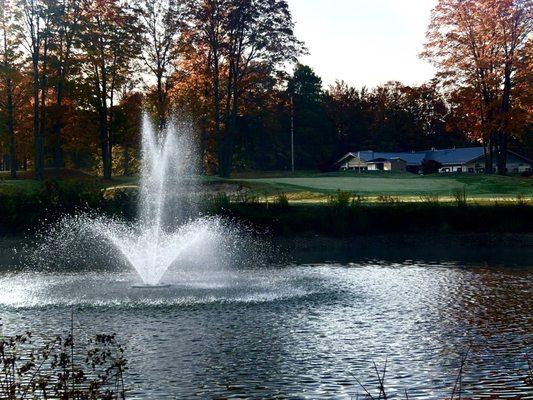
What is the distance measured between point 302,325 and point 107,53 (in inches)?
2151

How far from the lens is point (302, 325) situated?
1717 cm

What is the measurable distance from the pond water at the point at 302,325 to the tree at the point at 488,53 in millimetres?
43218

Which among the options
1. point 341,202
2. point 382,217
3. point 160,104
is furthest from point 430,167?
point 341,202

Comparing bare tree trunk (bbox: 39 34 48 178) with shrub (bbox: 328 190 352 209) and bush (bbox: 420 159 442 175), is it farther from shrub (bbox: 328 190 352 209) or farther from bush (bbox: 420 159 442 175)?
bush (bbox: 420 159 442 175)

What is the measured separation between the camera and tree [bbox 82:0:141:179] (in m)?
65.6

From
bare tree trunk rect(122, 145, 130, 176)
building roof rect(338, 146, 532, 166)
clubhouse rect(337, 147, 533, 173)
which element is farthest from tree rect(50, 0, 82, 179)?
building roof rect(338, 146, 532, 166)

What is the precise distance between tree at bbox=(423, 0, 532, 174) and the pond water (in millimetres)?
43218

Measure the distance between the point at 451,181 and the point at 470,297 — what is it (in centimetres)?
4406

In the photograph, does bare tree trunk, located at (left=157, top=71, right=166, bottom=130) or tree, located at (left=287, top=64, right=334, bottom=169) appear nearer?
bare tree trunk, located at (left=157, top=71, right=166, bottom=130)

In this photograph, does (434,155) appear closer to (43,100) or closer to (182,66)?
(182,66)

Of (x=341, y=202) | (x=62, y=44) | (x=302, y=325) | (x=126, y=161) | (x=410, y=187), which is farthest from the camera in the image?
(x=126, y=161)

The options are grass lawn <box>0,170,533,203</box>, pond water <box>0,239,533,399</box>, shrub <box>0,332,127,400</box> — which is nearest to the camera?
shrub <box>0,332,127,400</box>

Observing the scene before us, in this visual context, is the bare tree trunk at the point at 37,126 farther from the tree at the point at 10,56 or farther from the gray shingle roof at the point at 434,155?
the gray shingle roof at the point at 434,155

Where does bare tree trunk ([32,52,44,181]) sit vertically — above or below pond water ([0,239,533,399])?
above
